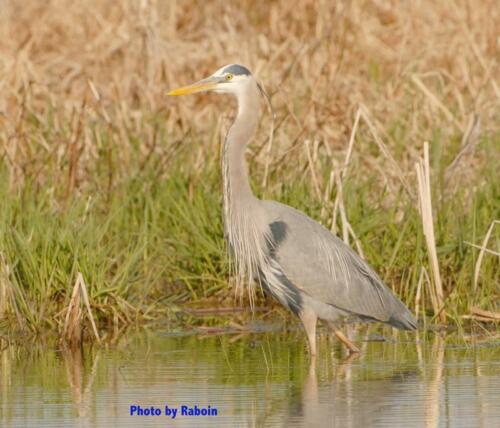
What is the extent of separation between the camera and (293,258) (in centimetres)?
757

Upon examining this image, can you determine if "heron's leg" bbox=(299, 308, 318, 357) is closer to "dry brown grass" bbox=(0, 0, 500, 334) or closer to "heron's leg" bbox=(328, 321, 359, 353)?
"heron's leg" bbox=(328, 321, 359, 353)

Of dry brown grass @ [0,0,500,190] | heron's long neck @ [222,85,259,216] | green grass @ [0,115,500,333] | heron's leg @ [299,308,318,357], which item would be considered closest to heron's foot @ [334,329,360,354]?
heron's leg @ [299,308,318,357]

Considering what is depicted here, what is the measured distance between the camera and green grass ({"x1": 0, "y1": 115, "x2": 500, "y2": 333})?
759cm

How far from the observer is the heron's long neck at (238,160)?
300 inches

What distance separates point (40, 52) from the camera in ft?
45.9

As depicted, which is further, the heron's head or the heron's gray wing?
the heron's head

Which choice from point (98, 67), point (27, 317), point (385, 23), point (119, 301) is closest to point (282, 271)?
point (119, 301)

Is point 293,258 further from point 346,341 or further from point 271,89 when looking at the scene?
point 271,89

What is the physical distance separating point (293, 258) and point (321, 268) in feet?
0.61

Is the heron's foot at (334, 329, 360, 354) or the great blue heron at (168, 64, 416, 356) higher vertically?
the great blue heron at (168, 64, 416, 356)

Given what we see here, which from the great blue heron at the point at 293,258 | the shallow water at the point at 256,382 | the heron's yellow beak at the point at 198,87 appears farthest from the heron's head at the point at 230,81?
the shallow water at the point at 256,382

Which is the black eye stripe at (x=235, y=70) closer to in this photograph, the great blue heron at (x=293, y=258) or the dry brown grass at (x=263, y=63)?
the great blue heron at (x=293, y=258)

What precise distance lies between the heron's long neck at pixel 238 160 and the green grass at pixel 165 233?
2.60 ft

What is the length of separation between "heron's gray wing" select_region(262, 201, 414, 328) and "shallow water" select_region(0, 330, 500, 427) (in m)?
0.26
